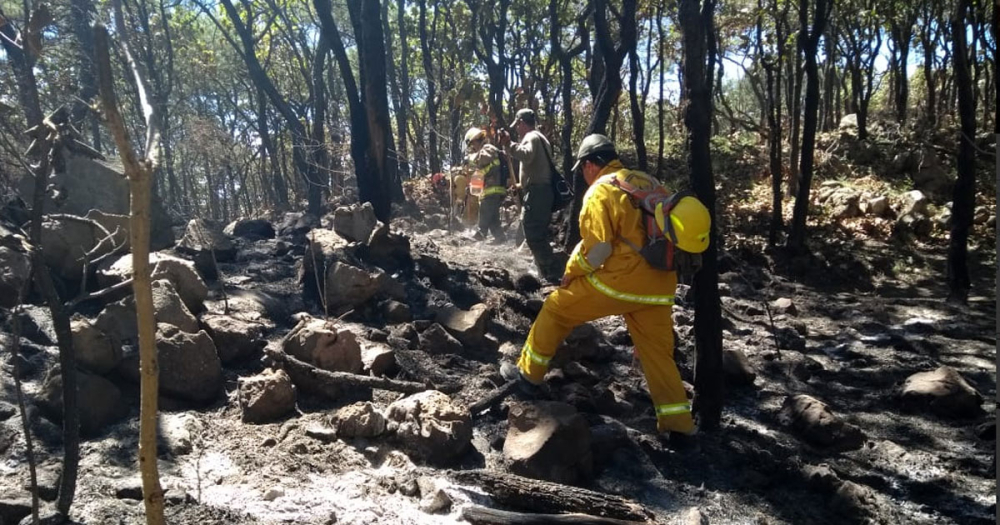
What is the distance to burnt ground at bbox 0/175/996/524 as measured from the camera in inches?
138

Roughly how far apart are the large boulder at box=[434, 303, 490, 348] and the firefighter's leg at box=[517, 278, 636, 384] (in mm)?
1227

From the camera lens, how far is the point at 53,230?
5262 millimetres

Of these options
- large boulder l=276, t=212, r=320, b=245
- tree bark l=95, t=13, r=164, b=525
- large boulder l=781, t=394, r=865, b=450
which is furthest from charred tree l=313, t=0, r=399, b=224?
tree bark l=95, t=13, r=164, b=525

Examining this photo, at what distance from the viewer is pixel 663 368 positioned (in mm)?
4340

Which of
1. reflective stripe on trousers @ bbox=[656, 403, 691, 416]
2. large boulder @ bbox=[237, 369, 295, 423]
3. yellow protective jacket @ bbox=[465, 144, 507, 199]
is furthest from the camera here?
yellow protective jacket @ bbox=[465, 144, 507, 199]

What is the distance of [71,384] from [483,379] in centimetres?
294

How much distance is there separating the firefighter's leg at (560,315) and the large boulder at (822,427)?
60.0 inches

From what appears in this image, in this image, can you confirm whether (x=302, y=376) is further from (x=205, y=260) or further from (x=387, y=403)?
(x=205, y=260)

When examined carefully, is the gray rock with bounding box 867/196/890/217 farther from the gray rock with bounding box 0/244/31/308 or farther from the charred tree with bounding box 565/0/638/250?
the gray rock with bounding box 0/244/31/308

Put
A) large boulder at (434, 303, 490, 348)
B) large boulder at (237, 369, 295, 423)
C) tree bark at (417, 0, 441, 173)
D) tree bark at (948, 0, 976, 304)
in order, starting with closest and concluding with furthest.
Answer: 1. large boulder at (237, 369, 295, 423)
2. large boulder at (434, 303, 490, 348)
3. tree bark at (948, 0, 976, 304)
4. tree bark at (417, 0, 441, 173)

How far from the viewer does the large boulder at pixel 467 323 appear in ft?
19.7

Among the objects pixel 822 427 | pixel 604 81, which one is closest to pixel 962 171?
pixel 604 81

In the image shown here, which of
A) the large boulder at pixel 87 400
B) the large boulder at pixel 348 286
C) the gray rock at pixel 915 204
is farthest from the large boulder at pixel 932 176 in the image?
the large boulder at pixel 87 400

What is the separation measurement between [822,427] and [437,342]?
9.46ft
